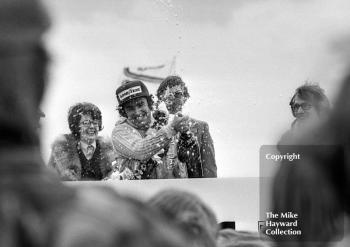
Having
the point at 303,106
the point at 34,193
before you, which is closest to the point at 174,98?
the point at 303,106

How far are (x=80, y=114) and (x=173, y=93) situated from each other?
0.78 ft

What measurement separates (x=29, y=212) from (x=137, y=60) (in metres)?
1.18

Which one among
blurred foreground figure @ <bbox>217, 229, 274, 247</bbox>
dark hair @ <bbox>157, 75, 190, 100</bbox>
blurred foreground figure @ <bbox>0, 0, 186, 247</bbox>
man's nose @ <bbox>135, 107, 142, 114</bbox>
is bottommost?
blurred foreground figure @ <bbox>217, 229, 274, 247</bbox>

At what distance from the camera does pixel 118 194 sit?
53cm

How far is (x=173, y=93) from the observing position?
170 centimetres

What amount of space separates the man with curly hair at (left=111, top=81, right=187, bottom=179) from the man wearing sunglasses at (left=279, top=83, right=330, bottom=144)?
32 centimetres

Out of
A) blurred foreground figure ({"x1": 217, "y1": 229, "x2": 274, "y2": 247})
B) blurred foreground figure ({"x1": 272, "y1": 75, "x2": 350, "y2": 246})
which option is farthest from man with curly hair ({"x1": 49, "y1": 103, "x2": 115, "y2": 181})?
blurred foreground figure ({"x1": 272, "y1": 75, "x2": 350, "y2": 246})

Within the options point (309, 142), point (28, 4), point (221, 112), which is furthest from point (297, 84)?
point (28, 4)

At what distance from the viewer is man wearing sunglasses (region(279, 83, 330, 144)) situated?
1561mm

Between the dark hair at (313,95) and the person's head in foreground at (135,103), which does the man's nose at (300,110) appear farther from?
the person's head in foreground at (135,103)

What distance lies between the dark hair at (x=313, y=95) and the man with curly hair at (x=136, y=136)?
1.15 ft

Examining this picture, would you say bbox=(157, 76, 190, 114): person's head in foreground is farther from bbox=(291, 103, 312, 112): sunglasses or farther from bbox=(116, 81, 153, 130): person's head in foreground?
bbox=(291, 103, 312, 112): sunglasses

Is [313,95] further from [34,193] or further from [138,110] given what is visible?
[34,193]

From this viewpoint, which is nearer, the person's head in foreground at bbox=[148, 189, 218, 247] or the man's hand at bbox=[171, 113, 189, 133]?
the person's head in foreground at bbox=[148, 189, 218, 247]
